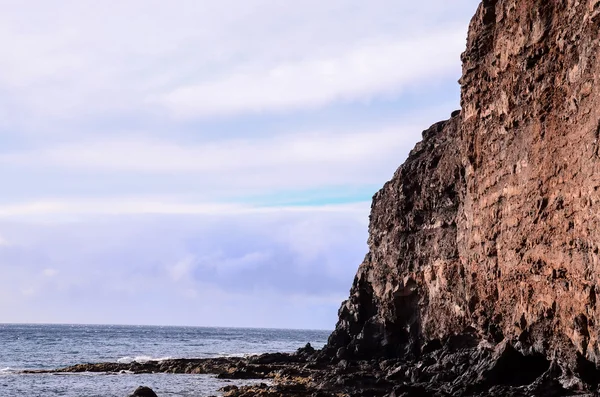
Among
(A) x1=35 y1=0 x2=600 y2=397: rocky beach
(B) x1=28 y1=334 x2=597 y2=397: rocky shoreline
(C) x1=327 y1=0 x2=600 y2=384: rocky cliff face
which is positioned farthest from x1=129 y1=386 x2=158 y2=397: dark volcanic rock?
(C) x1=327 y1=0 x2=600 y2=384: rocky cliff face

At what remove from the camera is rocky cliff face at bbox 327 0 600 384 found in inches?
1241

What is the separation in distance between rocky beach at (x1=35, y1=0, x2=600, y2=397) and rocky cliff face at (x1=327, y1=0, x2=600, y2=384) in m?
0.10

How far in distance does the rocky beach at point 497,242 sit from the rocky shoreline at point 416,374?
0.11 meters

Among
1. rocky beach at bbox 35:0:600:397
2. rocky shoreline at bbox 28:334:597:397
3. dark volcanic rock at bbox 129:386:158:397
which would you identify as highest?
rocky beach at bbox 35:0:600:397

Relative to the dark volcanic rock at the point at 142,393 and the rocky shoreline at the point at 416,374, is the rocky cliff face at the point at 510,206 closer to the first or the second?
the rocky shoreline at the point at 416,374

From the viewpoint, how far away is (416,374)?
43594 millimetres

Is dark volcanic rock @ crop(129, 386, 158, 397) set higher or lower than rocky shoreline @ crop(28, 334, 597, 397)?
lower

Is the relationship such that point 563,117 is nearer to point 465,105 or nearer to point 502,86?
point 502,86

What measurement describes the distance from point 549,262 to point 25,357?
62.3 metres

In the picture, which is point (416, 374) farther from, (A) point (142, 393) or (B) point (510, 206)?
(A) point (142, 393)

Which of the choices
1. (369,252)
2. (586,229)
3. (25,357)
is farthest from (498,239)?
(25,357)

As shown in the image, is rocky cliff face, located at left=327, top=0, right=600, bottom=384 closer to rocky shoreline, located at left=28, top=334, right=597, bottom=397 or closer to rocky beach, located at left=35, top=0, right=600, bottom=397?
rocky beach, located at left=35, top=0, right=600, bottom=397

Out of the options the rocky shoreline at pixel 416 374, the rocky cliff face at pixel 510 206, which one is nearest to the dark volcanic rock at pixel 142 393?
the rocky shoreline at pixel 416 374

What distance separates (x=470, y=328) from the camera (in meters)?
47.7
